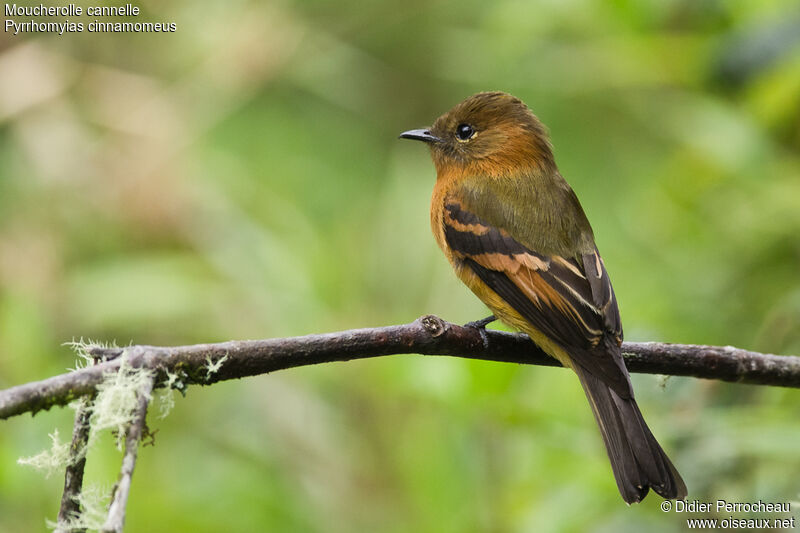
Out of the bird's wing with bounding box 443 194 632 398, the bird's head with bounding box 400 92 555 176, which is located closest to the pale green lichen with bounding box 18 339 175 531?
the bird's wing with bounding box 443 194 632 398

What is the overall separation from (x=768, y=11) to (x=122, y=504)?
A: 9.88 feet

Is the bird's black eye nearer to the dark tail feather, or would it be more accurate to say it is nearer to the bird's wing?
the bird's wing

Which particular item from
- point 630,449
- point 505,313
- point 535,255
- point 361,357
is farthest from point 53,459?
point 535,255

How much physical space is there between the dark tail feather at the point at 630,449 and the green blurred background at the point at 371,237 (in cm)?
16

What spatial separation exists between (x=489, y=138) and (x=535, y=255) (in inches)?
34.5

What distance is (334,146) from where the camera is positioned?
6137mm

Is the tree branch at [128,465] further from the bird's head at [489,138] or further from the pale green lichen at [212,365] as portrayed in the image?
the bird's head at [489,138]

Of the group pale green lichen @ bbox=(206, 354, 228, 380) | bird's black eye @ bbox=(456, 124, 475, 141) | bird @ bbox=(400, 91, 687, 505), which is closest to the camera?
pale green lichen @ bbox=(206, 354, 228, 380)

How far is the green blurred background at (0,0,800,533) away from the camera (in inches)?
119

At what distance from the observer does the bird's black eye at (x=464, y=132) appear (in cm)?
410

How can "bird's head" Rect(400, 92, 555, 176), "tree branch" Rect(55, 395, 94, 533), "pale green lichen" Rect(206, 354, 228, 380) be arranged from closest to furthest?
1. "tree branch" Rect(55, 395, 94, 533)
2. "pale green lichen" Rect(206, 354, 228, 380)
3. "bird's head" Rect(400, 92, 555, 176)

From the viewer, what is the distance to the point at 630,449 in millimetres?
2646

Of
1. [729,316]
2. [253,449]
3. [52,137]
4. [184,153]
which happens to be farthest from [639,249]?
[52,137]

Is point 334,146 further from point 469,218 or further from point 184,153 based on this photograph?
point 469,218
